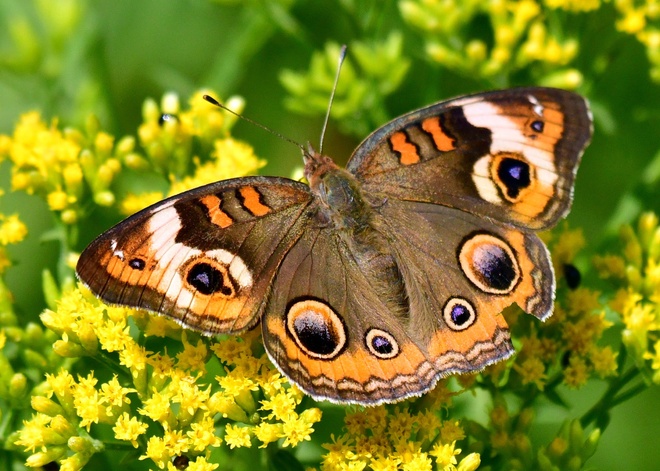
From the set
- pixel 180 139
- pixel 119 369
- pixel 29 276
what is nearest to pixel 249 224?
pixel 119 369

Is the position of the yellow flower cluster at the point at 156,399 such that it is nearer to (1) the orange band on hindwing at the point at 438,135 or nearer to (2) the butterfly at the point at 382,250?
(2) the butterfly at the point at 382,250

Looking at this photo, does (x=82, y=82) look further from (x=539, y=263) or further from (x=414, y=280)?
(x=539, y=263)

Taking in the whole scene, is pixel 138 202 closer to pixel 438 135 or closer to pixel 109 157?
pixel 109 157

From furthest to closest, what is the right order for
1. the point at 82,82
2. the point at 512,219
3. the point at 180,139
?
the point at 82,82
the point at 180,139
the point at 512,219

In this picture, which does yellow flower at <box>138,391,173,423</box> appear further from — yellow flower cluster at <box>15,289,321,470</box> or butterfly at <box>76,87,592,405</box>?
butterfly at <box>76,87,592,405</box>

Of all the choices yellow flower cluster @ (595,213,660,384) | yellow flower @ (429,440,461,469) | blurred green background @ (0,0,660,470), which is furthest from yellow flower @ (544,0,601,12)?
yellow flower @ (429,440,461,469)

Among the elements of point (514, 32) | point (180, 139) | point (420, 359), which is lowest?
point (420, 359)
